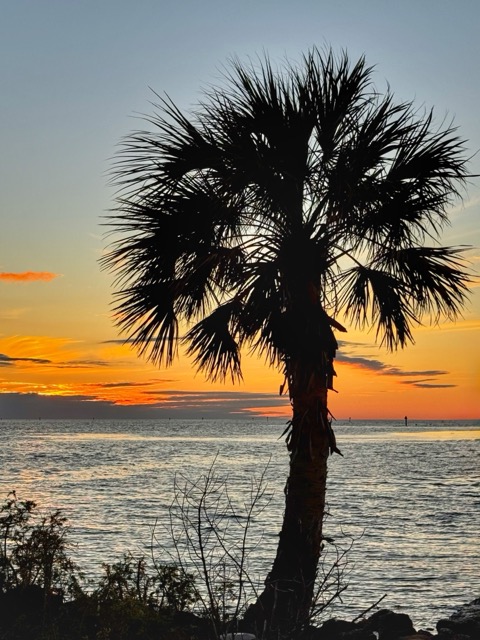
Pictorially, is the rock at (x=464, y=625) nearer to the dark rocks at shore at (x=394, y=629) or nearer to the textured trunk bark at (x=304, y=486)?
the dark rocks at shore at (x=394, y=629)

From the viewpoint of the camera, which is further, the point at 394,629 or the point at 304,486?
the point at 394,629

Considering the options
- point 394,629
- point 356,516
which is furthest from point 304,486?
point 356,516

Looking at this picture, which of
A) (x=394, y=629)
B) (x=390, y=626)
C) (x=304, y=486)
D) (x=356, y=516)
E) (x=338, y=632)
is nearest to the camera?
(x=304, y=486)

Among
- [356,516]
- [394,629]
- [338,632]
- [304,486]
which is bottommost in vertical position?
[356,516]

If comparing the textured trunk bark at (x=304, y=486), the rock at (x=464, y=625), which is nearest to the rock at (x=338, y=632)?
the textured trunk bark at (x=304, y=486)

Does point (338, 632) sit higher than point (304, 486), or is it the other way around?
point (304, 486)

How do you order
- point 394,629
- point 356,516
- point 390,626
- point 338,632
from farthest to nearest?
point 356,516, point 390,626, point 394,629, point 338,632

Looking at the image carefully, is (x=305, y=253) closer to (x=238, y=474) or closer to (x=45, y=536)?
(x=45, y=536)

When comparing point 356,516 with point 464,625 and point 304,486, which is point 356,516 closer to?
point 464,625

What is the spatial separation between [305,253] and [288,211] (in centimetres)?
62

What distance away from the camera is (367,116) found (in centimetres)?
1158

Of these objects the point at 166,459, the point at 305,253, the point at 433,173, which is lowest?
the point at 166,459

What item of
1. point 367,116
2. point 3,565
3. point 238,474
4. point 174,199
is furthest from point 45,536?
point 238,474

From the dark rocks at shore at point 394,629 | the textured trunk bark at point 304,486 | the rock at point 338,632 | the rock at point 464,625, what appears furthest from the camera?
the rock at point 464,625
